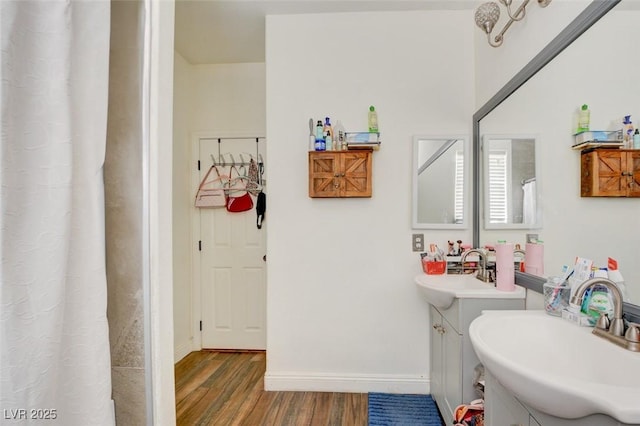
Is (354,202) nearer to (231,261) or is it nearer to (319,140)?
(319,140)

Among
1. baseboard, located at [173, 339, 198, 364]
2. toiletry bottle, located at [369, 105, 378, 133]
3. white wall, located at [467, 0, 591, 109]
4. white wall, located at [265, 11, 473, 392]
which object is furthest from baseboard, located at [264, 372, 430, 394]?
white wall, located at [467, 0, 591, 109]

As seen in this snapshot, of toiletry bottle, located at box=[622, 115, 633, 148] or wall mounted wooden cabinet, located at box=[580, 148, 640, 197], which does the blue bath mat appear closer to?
wall mounted wooden cabinet, located at box=[580, 148, 640, 197]

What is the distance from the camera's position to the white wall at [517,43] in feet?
4.49

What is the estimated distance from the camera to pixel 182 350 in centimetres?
278

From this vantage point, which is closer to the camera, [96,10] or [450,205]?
[96,10]

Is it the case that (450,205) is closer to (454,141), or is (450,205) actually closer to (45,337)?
(454,141)

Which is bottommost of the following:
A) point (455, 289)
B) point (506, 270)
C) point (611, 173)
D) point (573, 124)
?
point (455, 289)

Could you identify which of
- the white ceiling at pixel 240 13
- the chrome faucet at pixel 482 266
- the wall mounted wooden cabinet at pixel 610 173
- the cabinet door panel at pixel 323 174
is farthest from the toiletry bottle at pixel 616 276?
the white ceiling at pixel 240 13

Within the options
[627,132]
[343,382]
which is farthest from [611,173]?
[343,382]

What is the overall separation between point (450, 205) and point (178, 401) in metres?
2.41

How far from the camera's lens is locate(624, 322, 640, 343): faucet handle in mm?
864

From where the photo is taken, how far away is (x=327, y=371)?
2246 millimetres

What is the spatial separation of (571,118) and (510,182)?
561 mm

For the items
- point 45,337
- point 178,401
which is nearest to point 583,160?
point 45,337
